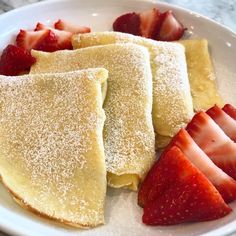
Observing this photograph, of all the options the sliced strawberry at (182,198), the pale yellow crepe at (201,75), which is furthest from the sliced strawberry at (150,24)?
the sliced strawberry at (182,198)

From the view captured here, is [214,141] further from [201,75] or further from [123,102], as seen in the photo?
[201,75]

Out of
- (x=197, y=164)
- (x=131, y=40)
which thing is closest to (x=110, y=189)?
(x=197, y=164)

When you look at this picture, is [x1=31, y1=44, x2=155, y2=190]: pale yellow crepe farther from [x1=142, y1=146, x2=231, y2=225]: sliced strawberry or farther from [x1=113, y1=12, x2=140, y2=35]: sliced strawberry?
[x1=113, y1=12, x2=140, y2=35]: sliced strawberry

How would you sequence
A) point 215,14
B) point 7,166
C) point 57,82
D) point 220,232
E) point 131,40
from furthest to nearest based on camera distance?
point 215,14
point 131,40
point 57,82
point 7,166
point 220,232

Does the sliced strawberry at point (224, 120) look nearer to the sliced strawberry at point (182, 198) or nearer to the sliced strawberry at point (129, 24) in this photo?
the sliced strawberry at point (182, 198)

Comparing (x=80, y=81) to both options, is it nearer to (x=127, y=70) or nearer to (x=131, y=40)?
(x=127, y=70)

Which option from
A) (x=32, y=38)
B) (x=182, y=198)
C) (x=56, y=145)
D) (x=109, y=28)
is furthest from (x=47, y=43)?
(x=182, y=198)
